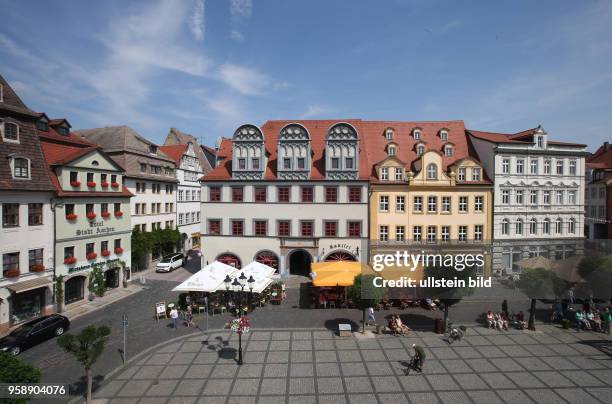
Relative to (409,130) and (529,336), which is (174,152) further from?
(529,336)

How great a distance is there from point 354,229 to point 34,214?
81.3ft

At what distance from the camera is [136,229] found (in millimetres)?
34906

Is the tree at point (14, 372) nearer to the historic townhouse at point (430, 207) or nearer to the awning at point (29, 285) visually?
the awning at point (29, 285)

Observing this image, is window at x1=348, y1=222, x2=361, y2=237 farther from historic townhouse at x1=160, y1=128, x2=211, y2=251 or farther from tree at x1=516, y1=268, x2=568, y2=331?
historic townhouse at x1=160, y1=128, x2=211, y2=251

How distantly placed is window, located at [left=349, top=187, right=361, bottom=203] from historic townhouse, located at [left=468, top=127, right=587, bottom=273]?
519 inches

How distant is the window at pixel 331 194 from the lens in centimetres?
3144

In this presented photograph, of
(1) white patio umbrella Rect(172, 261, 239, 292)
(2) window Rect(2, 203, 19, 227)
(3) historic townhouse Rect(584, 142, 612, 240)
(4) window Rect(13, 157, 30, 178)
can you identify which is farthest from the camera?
(3) historic townhouse Rect(584, 142, 612, 240)

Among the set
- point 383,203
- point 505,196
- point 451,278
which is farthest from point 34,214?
point 505,196

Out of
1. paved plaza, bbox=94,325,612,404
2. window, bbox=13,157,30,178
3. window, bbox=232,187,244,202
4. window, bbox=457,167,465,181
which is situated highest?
window, bbox=457,167,465,181

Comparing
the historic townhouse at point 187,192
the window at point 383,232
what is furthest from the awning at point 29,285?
the window at point 383,232

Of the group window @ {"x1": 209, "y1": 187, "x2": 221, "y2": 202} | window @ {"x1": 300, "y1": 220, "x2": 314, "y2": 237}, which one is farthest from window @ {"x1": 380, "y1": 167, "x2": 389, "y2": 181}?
window @ {"x1": 209, "y1": 187, "x2": 221, "y2": 202}

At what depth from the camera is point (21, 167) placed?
70.7 ft

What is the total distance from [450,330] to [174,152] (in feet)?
133

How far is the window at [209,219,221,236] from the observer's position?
32844 mm
